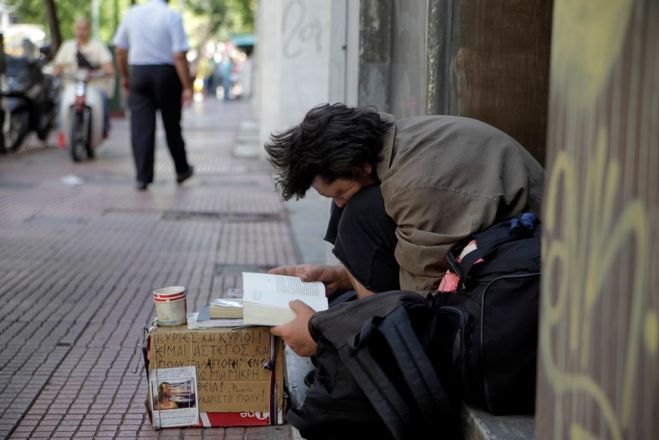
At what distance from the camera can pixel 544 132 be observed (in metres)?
4.73

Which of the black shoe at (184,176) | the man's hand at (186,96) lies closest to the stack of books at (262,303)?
the man's hand at (186,96)

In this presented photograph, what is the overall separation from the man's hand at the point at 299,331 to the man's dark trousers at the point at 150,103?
6.81 meters

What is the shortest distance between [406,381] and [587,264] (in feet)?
4.05

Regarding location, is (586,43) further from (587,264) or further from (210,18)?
(210,18)

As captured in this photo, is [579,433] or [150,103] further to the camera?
[150,103]

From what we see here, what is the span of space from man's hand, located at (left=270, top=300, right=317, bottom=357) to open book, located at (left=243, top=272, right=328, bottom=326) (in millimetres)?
33

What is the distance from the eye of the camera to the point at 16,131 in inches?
563

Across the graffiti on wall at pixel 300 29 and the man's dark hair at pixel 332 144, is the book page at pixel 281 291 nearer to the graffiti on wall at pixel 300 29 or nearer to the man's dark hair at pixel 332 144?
the man's dark hair at pixel 332 144

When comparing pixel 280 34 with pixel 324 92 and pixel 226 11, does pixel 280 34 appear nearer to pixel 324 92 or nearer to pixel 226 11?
pixel 324 92

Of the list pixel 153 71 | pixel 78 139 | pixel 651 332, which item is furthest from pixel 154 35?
pixel 651 332

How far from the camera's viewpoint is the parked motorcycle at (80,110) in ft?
41.5

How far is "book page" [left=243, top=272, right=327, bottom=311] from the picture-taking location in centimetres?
360

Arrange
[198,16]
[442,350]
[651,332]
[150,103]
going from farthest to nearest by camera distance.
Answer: [198,16] < [150,103] < [442,350] < [651,332]

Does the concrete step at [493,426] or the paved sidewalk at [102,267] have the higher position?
the concrete step at [493,426]
